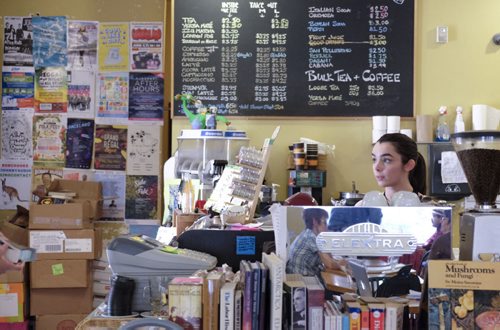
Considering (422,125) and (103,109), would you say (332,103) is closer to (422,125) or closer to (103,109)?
(422,125)

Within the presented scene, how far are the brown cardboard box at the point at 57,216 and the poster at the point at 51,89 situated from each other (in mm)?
973

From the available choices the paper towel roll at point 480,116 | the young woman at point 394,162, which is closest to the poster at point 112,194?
the young woman at point 394,162

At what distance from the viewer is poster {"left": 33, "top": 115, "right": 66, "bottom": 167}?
4.85m

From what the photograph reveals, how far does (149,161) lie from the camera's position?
4.83 m

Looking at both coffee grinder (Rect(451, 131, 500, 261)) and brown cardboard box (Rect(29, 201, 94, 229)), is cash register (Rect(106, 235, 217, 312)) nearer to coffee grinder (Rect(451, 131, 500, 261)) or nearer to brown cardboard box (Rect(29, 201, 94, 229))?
coffee grinder (Rect(451, 131, 500, 261))

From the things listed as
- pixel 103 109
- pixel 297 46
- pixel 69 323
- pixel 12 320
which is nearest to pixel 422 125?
pixel 297 46

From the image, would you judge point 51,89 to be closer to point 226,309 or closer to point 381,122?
point 381,122

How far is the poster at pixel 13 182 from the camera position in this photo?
15.9 ft

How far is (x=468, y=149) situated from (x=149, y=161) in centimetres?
348

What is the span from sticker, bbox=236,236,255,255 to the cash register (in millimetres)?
299

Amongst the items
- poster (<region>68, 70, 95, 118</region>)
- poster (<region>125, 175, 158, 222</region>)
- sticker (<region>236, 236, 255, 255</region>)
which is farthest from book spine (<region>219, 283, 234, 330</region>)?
poster (<region>68, 70, 95, 118</region>)

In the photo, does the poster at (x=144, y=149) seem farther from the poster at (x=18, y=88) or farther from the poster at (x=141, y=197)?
the poster at (x=18, y=88)

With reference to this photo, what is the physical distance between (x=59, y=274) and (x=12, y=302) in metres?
0.37

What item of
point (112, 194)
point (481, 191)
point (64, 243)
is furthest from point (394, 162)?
point (112, 194)
